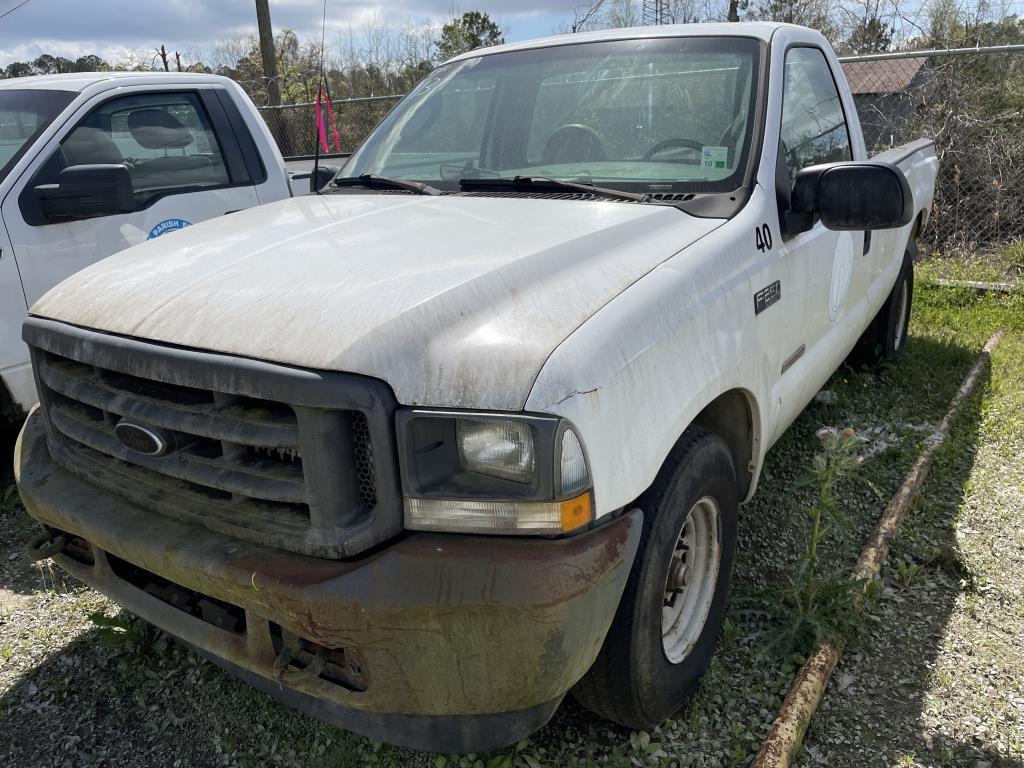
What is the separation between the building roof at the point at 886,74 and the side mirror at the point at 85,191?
25.1 feet

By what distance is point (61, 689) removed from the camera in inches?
113

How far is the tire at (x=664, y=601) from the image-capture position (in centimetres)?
219

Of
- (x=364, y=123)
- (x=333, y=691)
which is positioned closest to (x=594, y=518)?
(x=333, y=691)

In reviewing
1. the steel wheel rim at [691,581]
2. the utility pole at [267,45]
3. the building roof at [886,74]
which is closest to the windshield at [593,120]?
the steel wheel rim at [691,581]

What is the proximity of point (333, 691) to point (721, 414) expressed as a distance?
1480 mm

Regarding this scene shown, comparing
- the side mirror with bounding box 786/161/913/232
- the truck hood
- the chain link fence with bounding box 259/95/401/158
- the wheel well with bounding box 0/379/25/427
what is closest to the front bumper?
the truck hood

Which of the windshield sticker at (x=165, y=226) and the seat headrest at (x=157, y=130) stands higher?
the seat headrest at (x=157, y=130)

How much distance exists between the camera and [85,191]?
401 centimetres

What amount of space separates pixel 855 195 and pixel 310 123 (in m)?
12.2

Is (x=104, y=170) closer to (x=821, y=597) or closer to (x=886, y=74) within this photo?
(x=821, y=597)

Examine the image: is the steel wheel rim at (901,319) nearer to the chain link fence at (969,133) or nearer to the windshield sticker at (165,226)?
the chain link fence at (969,133)

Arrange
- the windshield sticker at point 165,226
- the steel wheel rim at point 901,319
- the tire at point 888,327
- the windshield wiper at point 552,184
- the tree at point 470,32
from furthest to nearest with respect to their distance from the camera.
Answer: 1. the tree at point 470,32
2. the steel wheel rim at point 901,319
3. the tire at point 888,327
4. the windshield sticker at point 165,226
5. the windshield wiper at point 552,184

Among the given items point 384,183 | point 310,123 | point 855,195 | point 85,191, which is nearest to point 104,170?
point 85,191

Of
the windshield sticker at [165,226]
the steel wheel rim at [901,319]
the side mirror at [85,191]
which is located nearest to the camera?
the side mirror at [85,191]
